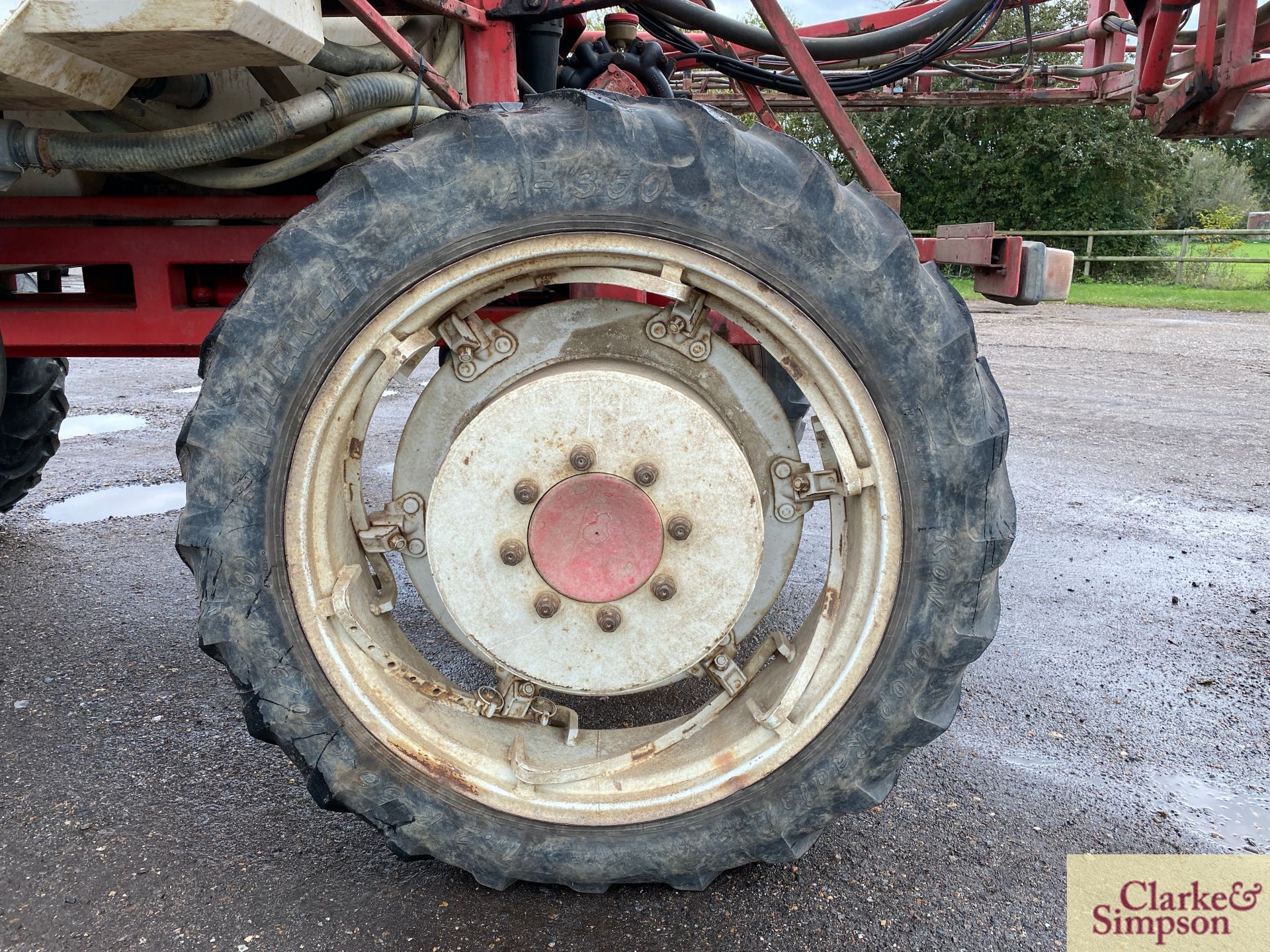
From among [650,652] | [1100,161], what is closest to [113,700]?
[650,652]

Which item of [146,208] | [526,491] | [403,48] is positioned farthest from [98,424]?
[526,491]

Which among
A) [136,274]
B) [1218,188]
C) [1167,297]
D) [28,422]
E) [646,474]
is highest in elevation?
[1218,188]

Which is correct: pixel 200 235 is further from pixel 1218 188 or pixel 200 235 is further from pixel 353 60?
pixel 1218 188

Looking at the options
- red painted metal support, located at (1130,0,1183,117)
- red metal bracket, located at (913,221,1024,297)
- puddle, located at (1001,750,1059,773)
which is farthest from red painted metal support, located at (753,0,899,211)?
puddle, located at (1001,750,1059,773)

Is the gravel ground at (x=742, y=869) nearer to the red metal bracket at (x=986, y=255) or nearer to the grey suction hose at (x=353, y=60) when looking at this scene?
the red metal bracket at (x=986, y=255)

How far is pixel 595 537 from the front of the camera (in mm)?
1683

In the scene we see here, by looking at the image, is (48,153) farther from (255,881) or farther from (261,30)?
(255,881)

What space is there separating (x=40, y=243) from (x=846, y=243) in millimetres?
1852

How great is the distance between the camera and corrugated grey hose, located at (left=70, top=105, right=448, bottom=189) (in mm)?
1925

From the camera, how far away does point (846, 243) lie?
1.49 metres

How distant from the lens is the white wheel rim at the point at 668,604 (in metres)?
1.55

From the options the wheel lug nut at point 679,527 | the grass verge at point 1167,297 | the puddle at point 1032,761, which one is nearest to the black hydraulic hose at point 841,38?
the wheel lug nut at point 679,527

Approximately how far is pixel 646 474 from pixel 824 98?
1.12m

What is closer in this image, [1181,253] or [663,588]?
[663,588]
